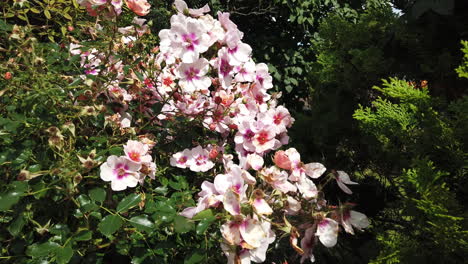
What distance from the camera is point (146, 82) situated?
4.99 feet

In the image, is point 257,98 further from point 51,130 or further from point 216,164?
point 51,130

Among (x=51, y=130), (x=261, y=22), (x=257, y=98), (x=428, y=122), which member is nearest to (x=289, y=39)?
(x=261, y=22)

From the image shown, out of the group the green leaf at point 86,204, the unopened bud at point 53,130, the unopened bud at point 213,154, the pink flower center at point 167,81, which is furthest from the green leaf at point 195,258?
the pink flower center at point 167,81

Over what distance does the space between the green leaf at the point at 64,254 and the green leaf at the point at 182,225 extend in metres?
0.30

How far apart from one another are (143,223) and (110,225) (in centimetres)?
10

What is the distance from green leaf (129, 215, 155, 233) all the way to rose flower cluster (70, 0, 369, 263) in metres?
0.11

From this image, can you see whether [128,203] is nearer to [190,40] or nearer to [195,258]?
[195,258]

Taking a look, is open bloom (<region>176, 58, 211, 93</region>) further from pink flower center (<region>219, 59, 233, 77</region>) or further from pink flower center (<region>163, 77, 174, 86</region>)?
pink flower center (<region>163, 77, 174, 86</region>)

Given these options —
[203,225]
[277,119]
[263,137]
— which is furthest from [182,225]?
[277,119]

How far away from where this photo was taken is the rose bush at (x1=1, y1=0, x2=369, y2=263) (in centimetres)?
99

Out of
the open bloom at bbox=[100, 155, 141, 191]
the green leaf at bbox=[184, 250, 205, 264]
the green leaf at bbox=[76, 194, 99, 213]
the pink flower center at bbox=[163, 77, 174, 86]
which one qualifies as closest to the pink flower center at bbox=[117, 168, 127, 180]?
the open bloom at bbox=[100, 155, 141, 191]

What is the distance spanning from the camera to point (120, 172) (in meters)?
1.09

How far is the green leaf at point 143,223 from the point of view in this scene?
999mm

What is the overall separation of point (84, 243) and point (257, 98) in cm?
92
